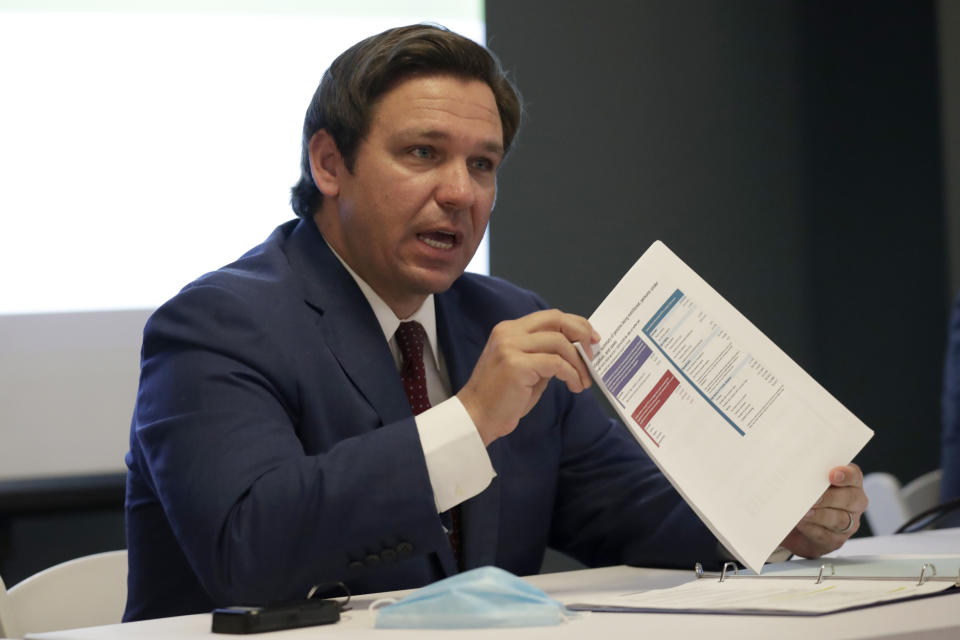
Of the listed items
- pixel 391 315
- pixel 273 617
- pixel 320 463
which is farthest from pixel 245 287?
pixel 273 617

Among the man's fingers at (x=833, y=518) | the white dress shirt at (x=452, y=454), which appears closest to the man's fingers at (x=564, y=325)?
the white dress shirt at (x=452, y=454)

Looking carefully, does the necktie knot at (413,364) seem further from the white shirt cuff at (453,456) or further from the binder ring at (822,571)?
the binder ring at (822,571)

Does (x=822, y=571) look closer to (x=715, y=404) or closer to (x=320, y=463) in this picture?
(x=715, y=404)

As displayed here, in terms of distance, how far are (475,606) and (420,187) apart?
2.92 ft

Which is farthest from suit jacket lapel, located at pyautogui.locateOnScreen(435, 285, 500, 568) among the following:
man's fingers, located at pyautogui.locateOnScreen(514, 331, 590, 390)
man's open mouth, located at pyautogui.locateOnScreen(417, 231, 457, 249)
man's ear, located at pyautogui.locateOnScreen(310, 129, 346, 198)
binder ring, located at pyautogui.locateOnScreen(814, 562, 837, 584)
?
binder ring, located at pyautogui.locateOnScreen(814, 562, 837, 584)

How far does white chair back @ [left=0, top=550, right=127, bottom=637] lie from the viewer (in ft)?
5.55

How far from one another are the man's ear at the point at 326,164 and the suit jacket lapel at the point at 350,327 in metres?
0.11

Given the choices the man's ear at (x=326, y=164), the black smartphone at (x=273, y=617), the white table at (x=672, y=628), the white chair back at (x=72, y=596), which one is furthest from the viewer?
the man's ear at (x=326, y=164)

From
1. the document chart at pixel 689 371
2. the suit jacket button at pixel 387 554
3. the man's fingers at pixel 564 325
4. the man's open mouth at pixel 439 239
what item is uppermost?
the man's open mouth at pixel 439 239

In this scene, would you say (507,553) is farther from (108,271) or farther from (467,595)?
(108,271)

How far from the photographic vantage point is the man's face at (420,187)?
1.80 metres

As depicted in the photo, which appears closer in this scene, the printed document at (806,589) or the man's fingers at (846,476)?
the printed document at (806,589)

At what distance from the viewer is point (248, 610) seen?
1.14m

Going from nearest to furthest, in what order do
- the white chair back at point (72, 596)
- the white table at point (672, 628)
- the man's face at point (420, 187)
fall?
the white table at point (672, 628) < the white chair back at point (72, 596) < the man's face at point (420, 187)
